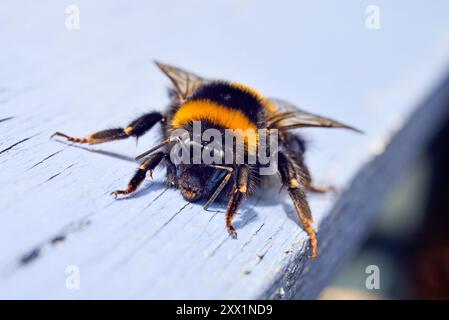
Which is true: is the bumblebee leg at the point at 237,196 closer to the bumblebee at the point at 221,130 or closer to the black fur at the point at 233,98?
the bumblebee at the point at 221,130

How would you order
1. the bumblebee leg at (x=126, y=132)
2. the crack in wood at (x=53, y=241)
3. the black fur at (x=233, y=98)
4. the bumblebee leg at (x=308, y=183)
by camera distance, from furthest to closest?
the bumblebee leg at (x=308, y=183), the black fur at (x=233, y=98), the bumblebee leg at (x=126, y=132), the crack in wood at (x=53, y=241)

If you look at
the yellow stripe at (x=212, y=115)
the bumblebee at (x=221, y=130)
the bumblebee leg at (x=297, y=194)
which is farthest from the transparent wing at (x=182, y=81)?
the bumblebee leg at (x=297, y=194)

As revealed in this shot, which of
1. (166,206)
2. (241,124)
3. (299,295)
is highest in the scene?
(241,124)

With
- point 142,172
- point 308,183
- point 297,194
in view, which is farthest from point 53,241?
point 308,183

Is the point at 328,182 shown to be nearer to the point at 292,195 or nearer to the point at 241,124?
the point at 292,195

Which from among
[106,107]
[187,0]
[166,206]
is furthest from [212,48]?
[166,206]

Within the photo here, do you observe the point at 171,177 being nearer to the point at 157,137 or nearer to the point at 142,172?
the point at 142,172
